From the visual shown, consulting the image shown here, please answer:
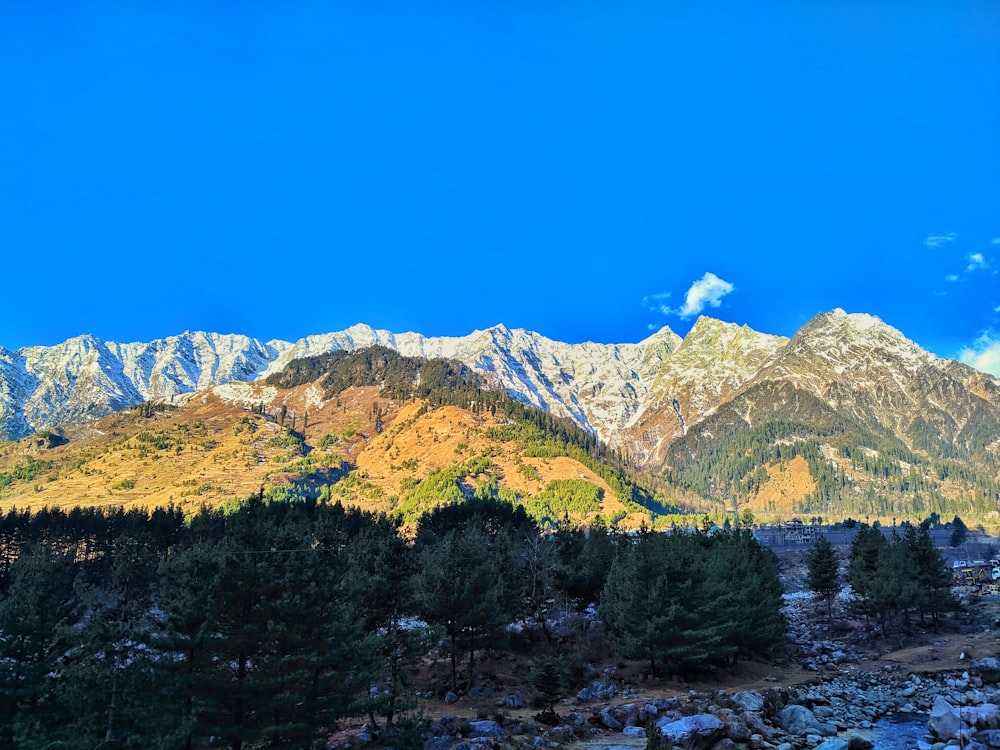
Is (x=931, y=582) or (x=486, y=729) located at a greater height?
(x=486, y=729)

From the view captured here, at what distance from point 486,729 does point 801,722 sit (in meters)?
16.1

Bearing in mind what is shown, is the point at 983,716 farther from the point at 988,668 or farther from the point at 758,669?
the point at 758,669

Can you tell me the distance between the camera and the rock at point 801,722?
97.3 ft

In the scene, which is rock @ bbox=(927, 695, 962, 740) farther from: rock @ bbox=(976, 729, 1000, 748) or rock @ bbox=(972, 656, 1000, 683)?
rock @ bbox=(972, 656, 1000, 683)

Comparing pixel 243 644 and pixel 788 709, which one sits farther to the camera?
pixel 788 709

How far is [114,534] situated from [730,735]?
9740 centimetres

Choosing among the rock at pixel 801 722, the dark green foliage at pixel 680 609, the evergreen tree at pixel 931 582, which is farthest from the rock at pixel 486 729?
the evergreen tree at pixel 931 582

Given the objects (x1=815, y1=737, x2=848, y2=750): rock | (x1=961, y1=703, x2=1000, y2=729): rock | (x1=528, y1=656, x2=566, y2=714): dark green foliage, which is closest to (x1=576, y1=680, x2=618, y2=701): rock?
(x1=528, y1=656, x2=566, y2=714): dark green foliage

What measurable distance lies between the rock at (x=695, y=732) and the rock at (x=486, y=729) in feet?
25.0

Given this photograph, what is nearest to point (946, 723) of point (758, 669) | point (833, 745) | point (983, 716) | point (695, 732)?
point (983, 716)

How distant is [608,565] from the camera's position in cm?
6381

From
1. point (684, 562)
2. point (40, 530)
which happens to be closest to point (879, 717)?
point (684, 562)

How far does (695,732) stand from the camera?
26750mm

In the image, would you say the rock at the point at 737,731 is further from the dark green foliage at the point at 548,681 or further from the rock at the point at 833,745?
the dark green foliage at the point at 548,681
